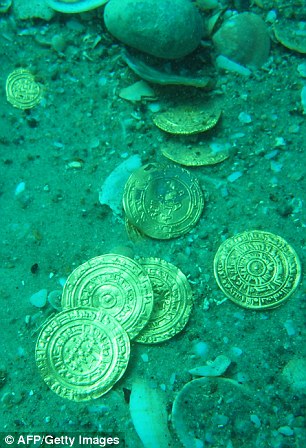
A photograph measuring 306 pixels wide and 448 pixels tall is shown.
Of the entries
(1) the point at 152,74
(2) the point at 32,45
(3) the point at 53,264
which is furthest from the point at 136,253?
(2) the point at 32,45

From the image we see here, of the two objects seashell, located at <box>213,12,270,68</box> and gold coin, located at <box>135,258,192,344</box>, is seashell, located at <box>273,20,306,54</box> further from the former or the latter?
gold coin, located at <box>135,258,192,344</box>

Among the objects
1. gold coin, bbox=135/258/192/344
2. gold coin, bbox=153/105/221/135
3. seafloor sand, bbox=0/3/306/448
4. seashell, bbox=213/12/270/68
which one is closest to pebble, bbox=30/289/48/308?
seafloor sand, bbox=0/3/306/448

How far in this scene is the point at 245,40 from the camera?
3152mm

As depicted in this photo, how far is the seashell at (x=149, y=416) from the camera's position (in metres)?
1.95

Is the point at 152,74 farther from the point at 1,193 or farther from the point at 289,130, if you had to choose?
the point at 1,193

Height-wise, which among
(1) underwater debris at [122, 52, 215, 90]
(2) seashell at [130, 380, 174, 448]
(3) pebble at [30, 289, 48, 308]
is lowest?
(2) seashell at [130, 380, 174, 448]

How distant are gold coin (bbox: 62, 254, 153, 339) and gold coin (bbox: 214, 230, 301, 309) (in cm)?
50

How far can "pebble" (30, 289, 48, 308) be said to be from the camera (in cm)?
237

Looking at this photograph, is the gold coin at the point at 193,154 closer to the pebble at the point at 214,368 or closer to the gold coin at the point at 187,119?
the gold coin at the point at 187,119

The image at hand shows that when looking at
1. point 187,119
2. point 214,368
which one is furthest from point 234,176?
point 214,368

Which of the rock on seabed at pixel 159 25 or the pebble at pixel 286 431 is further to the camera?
the rock on seabed at pixel 159 25

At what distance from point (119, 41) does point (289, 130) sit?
1738 millimetres

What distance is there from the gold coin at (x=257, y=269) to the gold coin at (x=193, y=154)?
68cm

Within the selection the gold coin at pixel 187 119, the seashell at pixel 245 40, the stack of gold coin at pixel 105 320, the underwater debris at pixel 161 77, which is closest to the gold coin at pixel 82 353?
the stack of gold coin at pixel 105 320
